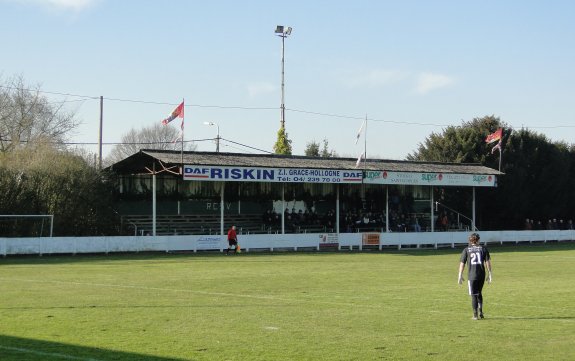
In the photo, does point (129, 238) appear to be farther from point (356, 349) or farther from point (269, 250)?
point (356, 349)

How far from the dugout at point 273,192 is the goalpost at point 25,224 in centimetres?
575

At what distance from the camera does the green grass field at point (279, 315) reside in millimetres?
12055

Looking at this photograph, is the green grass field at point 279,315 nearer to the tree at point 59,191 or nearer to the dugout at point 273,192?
the tree at point 59,191

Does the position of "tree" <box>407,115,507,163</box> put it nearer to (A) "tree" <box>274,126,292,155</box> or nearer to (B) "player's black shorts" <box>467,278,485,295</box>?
(A) "tree" <box>274,126,292,155</box>

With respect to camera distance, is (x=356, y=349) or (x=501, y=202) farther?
(x=501, y=202)

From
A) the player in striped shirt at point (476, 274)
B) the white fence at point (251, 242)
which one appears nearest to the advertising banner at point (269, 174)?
the white fence at point (251, 242)

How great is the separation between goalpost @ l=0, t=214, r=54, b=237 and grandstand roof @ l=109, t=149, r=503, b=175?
6.22 m

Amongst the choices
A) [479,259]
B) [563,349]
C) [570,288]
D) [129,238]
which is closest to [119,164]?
[129,238]

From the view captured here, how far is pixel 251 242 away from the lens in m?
44.8

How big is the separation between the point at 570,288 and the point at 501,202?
4748 cm

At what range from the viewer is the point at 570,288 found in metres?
22.3

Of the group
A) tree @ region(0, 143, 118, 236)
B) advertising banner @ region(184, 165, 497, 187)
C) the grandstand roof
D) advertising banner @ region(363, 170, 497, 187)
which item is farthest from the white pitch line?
advertising banner @ region(363, 170, 497, 187)

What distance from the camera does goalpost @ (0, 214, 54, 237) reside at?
42438 mm

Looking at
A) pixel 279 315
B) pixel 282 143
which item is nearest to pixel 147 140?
pixel 282 143
